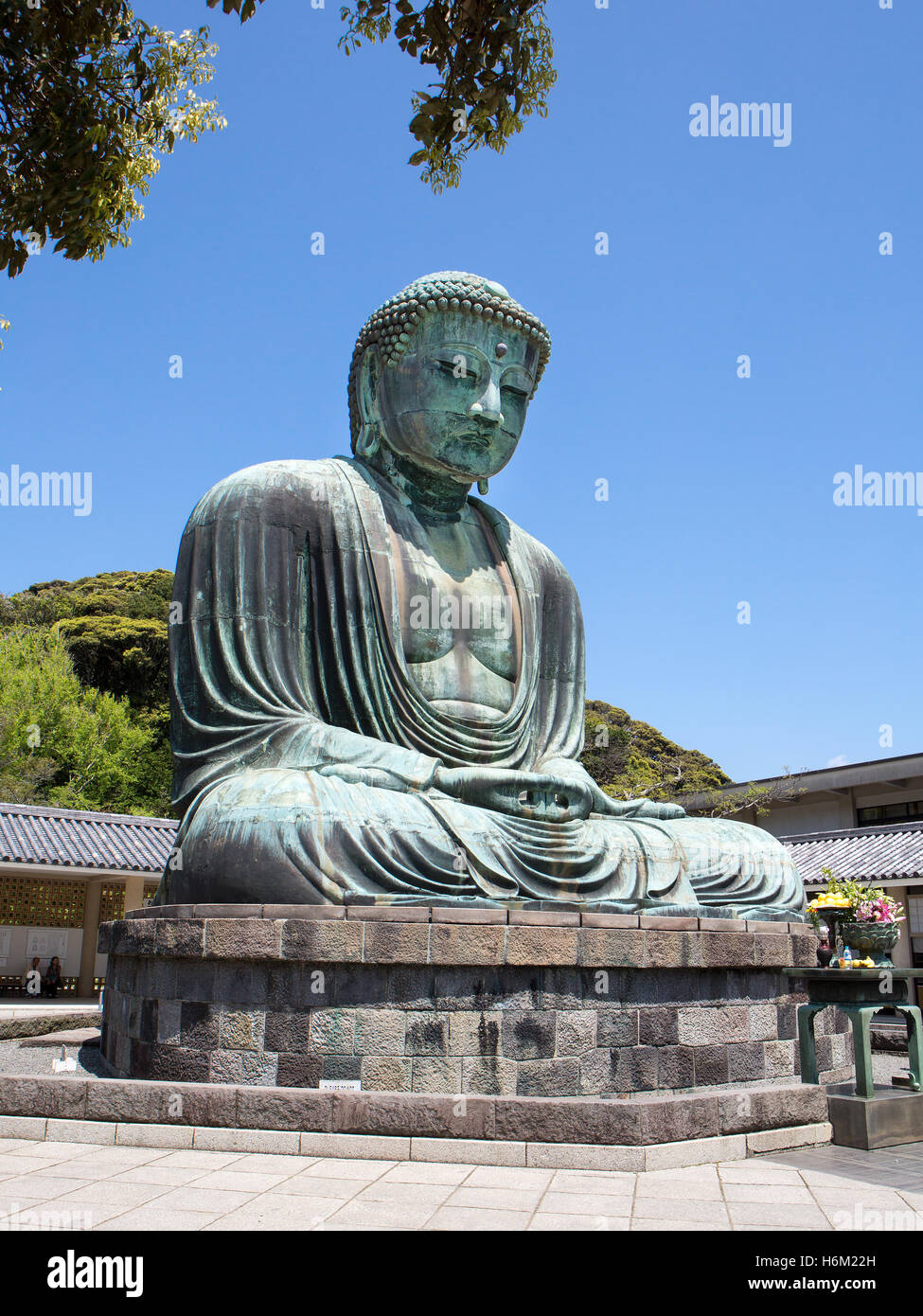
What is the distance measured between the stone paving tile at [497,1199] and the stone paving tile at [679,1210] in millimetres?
371

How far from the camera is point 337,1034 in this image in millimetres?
5082

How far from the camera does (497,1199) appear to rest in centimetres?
382

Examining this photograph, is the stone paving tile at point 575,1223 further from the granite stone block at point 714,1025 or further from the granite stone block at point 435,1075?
the granite stone block at point 714,1025

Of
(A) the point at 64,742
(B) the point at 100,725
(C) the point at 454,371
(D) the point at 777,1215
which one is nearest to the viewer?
(D) the point at 777,1215

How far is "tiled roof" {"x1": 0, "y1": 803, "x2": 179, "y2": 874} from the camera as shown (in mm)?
17531


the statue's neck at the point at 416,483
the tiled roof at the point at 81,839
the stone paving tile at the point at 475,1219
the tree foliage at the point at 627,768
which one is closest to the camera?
the stone paving tile at the point at 475,1219

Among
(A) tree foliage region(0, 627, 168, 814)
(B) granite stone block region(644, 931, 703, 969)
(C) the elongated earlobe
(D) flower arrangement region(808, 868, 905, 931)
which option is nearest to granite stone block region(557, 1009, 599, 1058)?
(B) granite stone block region(644, 931, 703, 969)

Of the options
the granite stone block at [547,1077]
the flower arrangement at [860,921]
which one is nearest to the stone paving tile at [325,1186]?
the granite stone block at [547,1077]

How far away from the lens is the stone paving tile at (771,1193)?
12.7 ft

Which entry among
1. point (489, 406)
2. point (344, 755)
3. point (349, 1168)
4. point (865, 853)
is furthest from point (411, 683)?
point (865, 853)

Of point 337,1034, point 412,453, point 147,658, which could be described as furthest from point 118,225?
point 147,658

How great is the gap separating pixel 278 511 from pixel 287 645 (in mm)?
913

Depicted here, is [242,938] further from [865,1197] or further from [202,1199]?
[865,1197]

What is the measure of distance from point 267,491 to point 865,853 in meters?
14.3
